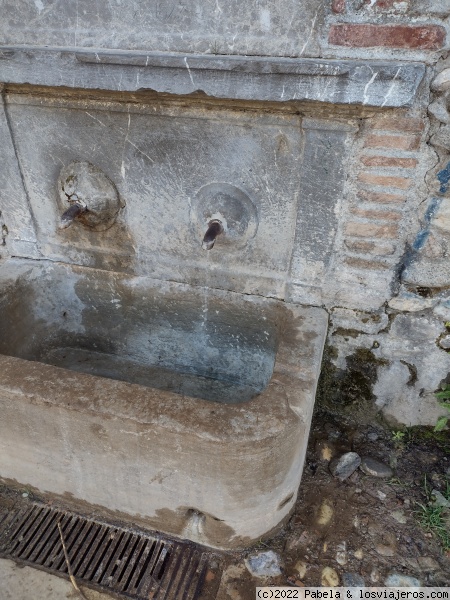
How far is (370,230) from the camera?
6.88 feet

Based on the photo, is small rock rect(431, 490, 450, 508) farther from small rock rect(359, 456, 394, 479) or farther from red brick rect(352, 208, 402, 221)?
red brick rect(352, 208, 402, 221)

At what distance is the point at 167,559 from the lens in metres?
2.07

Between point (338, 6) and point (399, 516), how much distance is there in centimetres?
223

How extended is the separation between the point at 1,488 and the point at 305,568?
62.0 inches

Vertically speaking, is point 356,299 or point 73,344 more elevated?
point 356,299

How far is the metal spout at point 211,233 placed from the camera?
2.08 meters

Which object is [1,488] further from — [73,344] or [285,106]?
[285,106]

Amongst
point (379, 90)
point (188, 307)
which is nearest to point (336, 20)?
point (379, 90)

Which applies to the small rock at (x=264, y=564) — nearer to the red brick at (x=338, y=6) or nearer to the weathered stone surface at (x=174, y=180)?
the weathered stone surface at (x=174, y=180)

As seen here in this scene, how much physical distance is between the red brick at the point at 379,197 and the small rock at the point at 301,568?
1.64 meters

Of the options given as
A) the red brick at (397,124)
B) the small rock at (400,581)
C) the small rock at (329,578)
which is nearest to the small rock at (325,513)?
the small rock at (329,578)

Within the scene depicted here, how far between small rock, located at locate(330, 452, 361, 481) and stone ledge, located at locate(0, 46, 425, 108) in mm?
1707

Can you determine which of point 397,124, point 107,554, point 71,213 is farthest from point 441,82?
point 107,554

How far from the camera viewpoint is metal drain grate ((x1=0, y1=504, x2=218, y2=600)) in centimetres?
200
